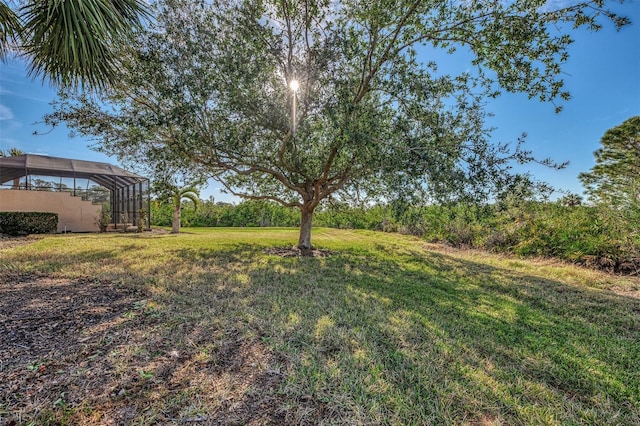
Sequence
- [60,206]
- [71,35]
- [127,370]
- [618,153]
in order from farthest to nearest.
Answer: [60,206] → [618,153] → [71,35] → [127,370]

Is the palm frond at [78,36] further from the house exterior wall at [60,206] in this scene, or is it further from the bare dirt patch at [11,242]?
the house exterior wall at [60,206]

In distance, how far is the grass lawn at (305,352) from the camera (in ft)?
5.63

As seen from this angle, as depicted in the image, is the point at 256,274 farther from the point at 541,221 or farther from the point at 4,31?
the point at 541,221

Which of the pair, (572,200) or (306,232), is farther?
(572,200)

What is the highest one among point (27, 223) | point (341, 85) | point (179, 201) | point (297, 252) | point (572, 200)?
point (341, 85)

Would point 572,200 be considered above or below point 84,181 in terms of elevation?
below

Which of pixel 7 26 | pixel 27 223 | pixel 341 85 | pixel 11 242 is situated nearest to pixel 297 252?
pixel 341 85

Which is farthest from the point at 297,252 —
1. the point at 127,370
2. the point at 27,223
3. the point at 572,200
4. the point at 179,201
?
the point at 27,223

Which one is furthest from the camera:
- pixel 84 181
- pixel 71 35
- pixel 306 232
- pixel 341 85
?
pixel 84 181

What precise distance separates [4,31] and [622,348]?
9.96 metres

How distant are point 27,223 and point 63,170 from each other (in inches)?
142

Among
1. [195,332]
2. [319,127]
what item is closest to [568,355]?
[195,332]

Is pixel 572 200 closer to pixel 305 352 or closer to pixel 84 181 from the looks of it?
pixel 305 352

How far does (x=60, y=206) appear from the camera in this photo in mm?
13211
